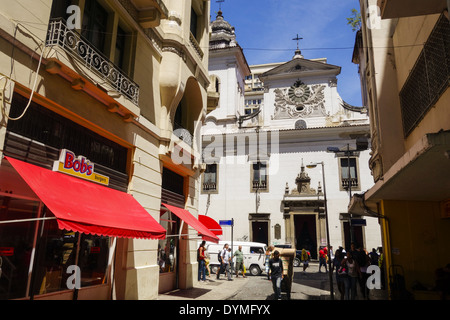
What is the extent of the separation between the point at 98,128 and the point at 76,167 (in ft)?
4.37

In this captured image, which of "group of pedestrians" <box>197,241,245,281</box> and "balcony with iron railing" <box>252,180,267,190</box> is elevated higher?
"balcony with iron railing" <box>252,180,267,190</box>

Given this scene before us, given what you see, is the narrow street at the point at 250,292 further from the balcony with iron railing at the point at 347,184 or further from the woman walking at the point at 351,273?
the balcony with iron railing at the point at 347,184

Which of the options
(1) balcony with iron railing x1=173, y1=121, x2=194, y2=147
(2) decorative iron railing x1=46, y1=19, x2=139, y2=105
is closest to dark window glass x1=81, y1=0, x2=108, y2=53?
(2) decorative iron railing x1=46, y1=19, x2=139, y2=105

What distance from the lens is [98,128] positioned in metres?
8.78

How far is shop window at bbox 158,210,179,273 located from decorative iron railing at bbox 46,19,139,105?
5042 millimetres

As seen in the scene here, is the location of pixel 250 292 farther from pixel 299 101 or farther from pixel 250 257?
pixel 299 101

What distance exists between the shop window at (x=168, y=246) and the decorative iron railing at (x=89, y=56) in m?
5.04

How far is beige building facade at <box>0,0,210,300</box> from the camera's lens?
654cm

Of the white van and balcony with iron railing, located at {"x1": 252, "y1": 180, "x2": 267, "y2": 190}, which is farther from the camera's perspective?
balcony with iron railing, located at {"x1": 252, "y1": 180, "x2": 267, "y2": 190}

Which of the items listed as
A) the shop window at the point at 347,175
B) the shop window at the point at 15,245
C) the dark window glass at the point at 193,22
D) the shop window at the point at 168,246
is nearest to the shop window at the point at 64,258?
the shop window at the point at 15,245

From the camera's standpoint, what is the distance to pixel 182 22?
13211 millimetres

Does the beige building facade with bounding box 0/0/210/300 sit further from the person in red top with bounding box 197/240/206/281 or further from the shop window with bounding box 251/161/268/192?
the shop window with bounding box 251/161/268/192

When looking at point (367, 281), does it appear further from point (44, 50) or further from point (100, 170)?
point (44, 50)

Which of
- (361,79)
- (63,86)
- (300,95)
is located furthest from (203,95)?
(361,79)
